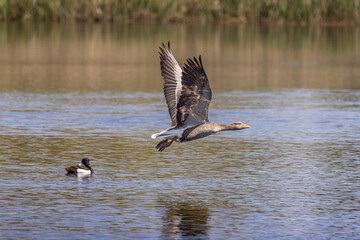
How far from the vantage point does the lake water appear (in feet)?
46.6

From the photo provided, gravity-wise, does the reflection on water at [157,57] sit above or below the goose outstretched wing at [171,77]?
below

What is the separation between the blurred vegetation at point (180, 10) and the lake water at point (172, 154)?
884 inches

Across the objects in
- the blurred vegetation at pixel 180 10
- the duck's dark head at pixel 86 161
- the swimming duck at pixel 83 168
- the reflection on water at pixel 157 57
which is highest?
the blurred vegetation at pixel 180 10

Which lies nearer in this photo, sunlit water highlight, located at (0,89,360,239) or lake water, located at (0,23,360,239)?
sunlit water highlight, located at (0,89,360,239)

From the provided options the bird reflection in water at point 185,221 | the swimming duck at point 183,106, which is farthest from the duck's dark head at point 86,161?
the bird reflection in water at point 185,221

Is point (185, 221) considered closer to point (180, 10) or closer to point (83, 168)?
point (83, 168)

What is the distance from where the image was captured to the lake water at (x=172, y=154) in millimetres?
14195

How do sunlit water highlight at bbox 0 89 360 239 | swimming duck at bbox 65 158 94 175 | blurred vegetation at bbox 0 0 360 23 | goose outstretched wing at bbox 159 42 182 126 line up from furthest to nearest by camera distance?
blurred vegetation at bbox 0 0 360 23 → swimming duck at bbox 65 158 94 175 → goose outstretched wing at bbox 159 42 182 126 → sunlit water highlight at bbox 0 89 360 239

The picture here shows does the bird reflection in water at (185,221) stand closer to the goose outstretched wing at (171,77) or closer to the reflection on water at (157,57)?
the goose outstretched wing at (171,77)

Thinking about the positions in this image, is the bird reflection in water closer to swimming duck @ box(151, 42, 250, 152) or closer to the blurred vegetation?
swimming duck @ box(151, 42, 250, 152)

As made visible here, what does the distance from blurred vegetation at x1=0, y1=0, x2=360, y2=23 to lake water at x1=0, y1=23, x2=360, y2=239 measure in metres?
22.4

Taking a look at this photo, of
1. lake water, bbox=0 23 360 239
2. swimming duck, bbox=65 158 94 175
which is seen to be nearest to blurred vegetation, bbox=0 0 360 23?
lake water, bbox=0 23 360 239

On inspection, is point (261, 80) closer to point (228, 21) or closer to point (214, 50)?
point (214, 50)

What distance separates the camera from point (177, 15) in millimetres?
68125
